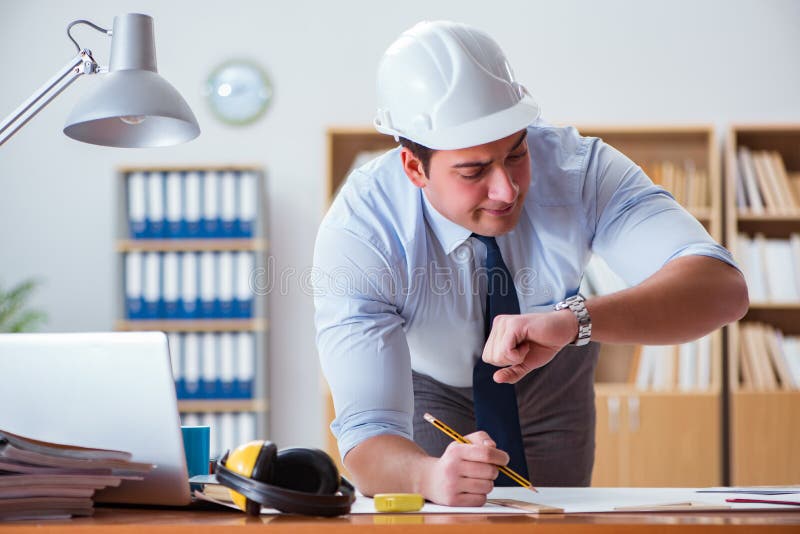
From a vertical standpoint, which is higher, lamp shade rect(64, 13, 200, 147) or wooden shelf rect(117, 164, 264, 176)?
wooden shelf rect(117, 164, 264, 176)

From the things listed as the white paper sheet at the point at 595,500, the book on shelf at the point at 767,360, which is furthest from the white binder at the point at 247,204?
the white paper sheet at the point at 595,500

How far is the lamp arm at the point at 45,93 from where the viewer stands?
136cm

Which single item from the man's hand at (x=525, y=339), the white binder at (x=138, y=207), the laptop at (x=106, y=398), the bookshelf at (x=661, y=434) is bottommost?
the bookshelf at (x=661, y=434)

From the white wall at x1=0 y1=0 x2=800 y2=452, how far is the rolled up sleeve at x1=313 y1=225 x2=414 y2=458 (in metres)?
2.70

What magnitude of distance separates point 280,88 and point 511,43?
1130 mm

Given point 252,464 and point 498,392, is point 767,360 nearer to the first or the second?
point 498,392

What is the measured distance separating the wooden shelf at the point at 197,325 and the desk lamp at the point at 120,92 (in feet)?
8.03

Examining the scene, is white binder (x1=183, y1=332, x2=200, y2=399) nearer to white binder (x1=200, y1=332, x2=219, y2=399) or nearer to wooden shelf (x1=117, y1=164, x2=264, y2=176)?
white binder (x1=200, y1=332, x2=219, y2=399)

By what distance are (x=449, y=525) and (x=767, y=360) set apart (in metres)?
3.24

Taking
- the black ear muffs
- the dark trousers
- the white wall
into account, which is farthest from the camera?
the white wall

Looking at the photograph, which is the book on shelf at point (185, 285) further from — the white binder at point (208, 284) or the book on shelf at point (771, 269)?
the book on shelf at point (771, 269)

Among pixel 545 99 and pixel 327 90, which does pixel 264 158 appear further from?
pixel 545 99

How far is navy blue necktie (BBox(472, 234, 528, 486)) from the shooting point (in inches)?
64.9

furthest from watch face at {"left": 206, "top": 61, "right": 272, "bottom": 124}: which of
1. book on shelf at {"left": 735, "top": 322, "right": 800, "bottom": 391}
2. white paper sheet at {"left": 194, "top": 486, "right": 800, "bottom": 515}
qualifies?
white paper sheet at {"left": 194, "top": 486, "right": 800, "bottom": 515}
